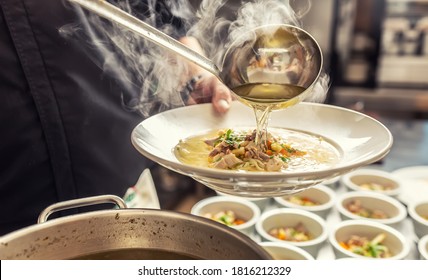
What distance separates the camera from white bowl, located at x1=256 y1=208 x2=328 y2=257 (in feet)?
5.94

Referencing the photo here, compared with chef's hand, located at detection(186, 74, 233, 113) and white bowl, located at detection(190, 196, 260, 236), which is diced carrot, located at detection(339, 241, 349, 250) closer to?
white bowl, located at detection(190, 196, 260, 236)

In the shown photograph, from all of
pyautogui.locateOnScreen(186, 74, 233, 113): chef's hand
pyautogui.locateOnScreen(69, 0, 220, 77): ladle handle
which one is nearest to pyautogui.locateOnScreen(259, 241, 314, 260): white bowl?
pyautogui.locateOnScreen(186, 74, 233, 113): chef's hand

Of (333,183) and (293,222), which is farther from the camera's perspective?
(333,183)

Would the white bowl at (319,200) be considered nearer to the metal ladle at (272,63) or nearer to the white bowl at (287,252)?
the white bowl at (287,252)

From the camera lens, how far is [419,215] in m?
1.98

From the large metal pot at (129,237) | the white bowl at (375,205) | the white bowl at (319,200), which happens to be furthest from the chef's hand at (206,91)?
the white bowl at (375,205)

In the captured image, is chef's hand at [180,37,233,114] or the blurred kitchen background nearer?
chef's hand at [180,37,233,114]

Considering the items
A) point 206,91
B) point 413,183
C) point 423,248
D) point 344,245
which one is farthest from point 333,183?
point 206,91

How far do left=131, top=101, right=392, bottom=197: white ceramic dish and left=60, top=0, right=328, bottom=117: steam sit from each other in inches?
8.0

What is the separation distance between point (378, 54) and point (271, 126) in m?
2.71

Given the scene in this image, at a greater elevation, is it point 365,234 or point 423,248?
point 423,248

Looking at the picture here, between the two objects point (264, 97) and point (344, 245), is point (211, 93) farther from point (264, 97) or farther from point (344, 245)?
point (344, 245)

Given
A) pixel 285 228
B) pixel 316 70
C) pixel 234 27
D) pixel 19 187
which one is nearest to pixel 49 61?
pixel 19 187

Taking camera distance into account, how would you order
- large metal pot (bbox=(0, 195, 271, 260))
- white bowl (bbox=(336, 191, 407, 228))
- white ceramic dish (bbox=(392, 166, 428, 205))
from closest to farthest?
1. large metal pot (bbox=(0, 195, 271, 260))
2. white bowl (bbox=(336, 191, 407, 228))
3. white ceramic dish (bbox=(392, 166, 428, 205))
